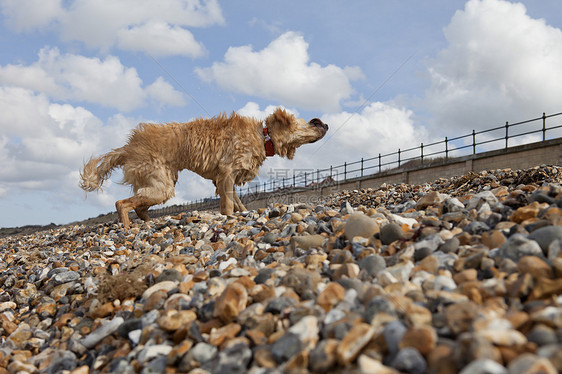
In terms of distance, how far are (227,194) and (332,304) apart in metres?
5.85

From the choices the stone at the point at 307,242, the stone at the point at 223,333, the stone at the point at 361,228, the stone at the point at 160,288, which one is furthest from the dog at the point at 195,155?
the stone at the point at 223,333

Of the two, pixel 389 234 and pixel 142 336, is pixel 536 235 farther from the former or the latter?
pixel 142 336

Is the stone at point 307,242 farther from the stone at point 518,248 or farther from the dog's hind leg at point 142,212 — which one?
the dog's hind leg at point 142,212

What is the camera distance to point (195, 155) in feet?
25.8

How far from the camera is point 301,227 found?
4.36 meters

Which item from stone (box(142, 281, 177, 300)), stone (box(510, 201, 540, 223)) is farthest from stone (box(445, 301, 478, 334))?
stone (box(142, 281, 177, 300))

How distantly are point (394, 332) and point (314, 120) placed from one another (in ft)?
23.1

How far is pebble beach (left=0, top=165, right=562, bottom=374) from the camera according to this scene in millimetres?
1728

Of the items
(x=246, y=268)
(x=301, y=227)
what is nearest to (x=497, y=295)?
(x=246, y=268)

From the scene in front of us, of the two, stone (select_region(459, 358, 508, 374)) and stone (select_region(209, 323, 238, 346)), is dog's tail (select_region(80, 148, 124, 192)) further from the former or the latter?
stone (select_region(459, 358, 508, 374))

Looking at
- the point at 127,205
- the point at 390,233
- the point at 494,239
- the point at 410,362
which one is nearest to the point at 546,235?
the point at 494,239

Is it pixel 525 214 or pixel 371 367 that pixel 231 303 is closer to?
pixel 371 367

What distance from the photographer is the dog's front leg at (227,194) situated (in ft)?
25.8

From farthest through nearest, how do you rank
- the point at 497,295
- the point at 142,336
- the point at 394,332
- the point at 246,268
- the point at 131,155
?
the point at 131,155, the point at 246,268, the point at 142,336, the point at 497,295, the point at 394,332
